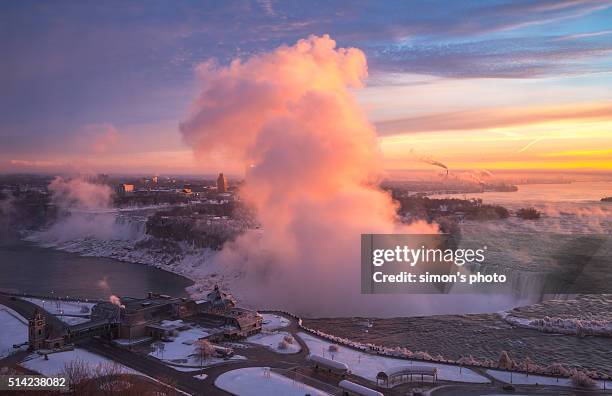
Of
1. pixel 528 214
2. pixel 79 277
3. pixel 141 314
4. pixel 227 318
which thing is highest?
pixel 528 214

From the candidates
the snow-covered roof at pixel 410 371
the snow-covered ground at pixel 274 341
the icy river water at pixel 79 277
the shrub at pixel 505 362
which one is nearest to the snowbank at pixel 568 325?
the shrub at pixel 505 362

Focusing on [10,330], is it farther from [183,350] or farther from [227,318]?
[227,318]

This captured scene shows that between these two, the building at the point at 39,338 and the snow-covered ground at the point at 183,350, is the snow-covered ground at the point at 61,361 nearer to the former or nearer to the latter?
Answer: the building at the point at 39,338

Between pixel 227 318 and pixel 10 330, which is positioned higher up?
pixel 227 318

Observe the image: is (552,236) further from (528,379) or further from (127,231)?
(127,231)

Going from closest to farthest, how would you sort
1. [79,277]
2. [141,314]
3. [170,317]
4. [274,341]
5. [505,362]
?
[505,362] → [274,341] → [141,314] → [170,317] → [79,277]

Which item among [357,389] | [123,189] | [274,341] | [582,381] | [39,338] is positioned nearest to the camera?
[357,389]

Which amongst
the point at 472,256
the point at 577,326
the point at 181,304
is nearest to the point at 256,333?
the point at 181,304

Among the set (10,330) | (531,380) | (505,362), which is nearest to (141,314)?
(10,330)
